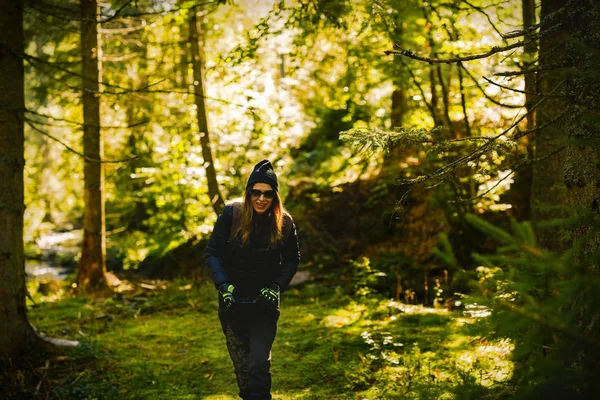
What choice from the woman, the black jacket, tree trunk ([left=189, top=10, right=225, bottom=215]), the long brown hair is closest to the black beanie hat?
the woman

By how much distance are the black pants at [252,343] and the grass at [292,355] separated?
3.56 ft

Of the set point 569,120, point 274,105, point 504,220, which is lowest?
point 504,220

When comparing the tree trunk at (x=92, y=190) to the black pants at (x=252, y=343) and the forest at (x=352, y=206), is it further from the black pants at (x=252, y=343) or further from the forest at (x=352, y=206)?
the black pants at (x=252, y=343)

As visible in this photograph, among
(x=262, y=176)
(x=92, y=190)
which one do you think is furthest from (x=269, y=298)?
(x=92, y=190)

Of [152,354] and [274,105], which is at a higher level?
[274,105]

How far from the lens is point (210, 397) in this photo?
5992 mm

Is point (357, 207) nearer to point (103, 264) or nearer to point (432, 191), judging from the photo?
point (432, 191)

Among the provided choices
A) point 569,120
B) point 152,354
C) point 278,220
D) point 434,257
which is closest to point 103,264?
point 152,354

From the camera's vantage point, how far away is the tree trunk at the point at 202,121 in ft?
41.5

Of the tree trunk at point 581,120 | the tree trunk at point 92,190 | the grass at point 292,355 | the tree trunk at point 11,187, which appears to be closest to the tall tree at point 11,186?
the tree trunk at point 11,187

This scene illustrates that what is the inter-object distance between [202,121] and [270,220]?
8.67 m

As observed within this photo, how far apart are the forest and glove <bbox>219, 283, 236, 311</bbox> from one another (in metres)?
0.82

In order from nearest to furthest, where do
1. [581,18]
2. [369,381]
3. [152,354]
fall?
[581,18] < [369,381] < [152,354]

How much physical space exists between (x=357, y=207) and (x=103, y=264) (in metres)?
6.37
